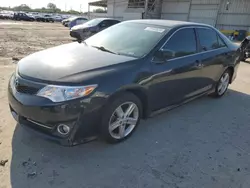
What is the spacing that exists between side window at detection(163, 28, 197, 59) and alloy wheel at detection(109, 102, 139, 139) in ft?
3.18

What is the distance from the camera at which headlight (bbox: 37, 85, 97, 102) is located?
2561 mm

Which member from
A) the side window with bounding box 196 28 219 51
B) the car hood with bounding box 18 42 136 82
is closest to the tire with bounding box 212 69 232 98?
the side window with bounding box 196 28 219 51

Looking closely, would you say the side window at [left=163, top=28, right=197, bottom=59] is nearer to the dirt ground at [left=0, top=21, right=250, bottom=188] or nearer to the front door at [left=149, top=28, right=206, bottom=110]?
the front door at [left=149, top=28, right=206, bottom=110]

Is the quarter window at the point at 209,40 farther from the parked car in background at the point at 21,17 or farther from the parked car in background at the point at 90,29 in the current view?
the parked car in background at the point at 21,17

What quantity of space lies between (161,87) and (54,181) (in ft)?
6.33

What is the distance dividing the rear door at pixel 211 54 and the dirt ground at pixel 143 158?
102 centimetres

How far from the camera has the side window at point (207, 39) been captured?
172 inches

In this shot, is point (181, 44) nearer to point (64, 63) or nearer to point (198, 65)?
point (198, 65)

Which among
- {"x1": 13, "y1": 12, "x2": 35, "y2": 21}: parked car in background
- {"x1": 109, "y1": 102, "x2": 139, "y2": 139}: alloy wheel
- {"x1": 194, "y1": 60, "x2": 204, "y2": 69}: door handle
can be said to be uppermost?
{"x1": 13, "y1": 12, "x2": 35, "y2": 21}: parked car in background

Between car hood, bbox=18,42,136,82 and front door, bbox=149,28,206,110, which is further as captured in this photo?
front door, bbox=149,28,206,110

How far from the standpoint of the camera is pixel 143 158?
2.98 meters

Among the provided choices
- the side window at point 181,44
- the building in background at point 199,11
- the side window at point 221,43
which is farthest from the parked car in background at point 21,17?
the side window at point 181,44

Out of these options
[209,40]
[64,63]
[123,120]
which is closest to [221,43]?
[209,40]

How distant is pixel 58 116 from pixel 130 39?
178 cm
